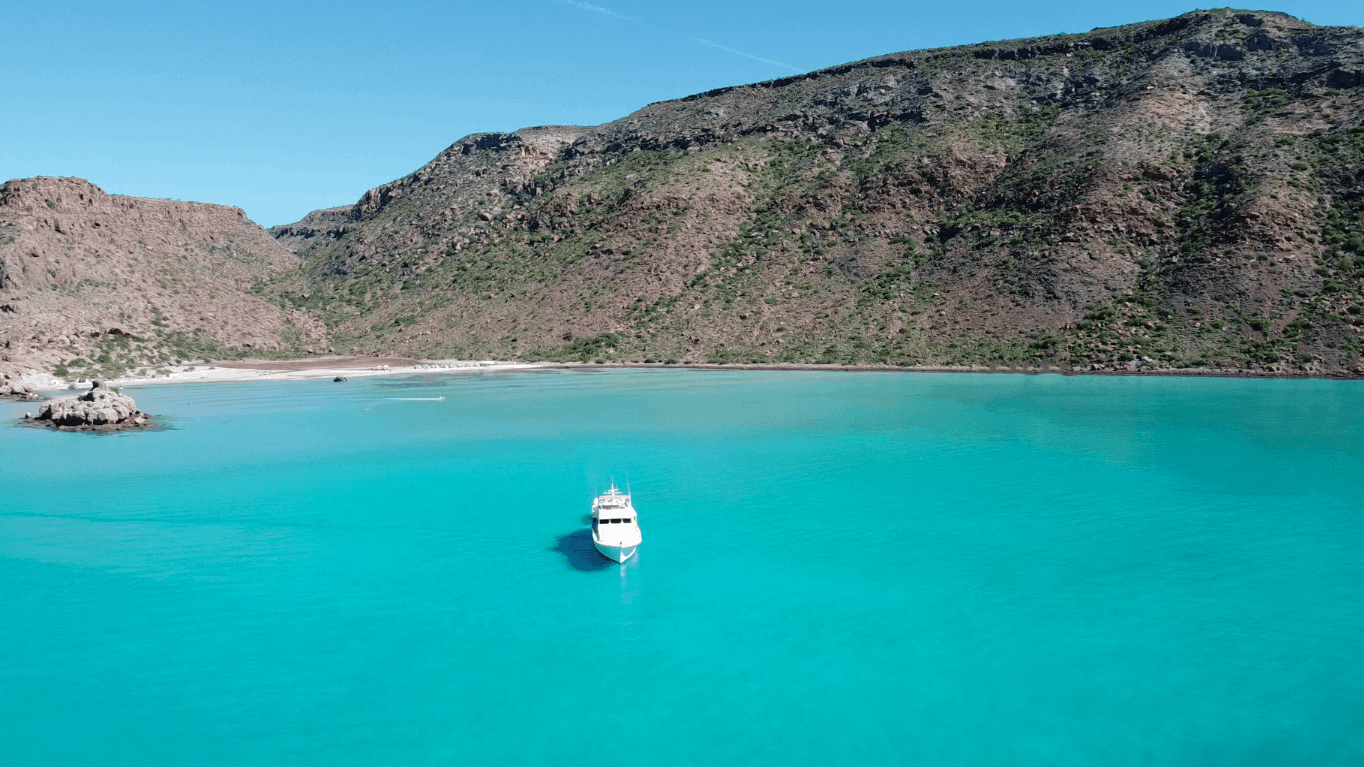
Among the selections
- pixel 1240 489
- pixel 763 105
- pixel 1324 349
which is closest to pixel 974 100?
pixel 763 105

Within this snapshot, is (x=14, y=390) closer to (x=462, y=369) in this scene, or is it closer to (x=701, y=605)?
(x=462, y=369)

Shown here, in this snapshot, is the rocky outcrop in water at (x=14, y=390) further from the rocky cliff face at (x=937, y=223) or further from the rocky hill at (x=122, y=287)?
the rocky cliff face at (x=937, y=223)

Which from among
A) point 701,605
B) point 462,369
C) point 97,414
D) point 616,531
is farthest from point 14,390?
point 701,605

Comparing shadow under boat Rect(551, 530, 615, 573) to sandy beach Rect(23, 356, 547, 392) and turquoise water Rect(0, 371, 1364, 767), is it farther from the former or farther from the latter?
sandy beach Rect(23, 356, 547, 392)

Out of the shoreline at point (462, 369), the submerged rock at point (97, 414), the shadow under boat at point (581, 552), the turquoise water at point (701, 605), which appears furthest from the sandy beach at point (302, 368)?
the shadow under boat at point (581, 552)

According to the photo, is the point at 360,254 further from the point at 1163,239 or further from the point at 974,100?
the point at 1163,239

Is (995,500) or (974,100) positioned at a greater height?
(974,100)
